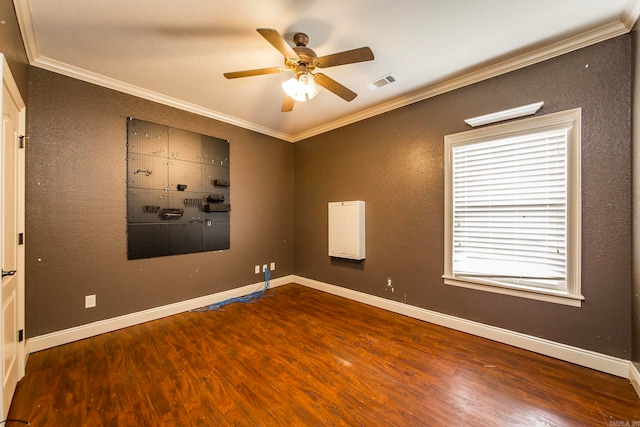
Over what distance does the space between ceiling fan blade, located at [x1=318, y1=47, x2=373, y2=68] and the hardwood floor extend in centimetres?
244

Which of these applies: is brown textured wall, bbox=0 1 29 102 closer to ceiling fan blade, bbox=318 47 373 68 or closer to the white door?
the white door

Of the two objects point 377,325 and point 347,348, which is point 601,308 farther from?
point 347,348

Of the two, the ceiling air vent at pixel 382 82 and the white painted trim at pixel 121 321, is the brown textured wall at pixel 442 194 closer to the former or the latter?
the ceiling air vent at pixel 382 82

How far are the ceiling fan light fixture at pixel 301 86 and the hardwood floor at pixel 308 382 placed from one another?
91.6 inches

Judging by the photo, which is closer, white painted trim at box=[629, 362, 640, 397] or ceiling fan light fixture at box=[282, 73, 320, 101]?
white painted trim at box=[629, 362, 640, 397]

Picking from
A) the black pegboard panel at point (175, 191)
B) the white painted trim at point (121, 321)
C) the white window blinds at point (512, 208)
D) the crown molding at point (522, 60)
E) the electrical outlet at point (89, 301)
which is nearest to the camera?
the crown molding at point (522, 60)

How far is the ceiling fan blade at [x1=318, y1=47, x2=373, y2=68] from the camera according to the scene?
177 centimetres

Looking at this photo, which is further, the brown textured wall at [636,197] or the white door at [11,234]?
the brown textured wall at [636,197]

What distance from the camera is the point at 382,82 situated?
2797 mm

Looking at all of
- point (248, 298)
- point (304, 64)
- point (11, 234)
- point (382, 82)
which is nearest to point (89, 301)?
point (11, 234)

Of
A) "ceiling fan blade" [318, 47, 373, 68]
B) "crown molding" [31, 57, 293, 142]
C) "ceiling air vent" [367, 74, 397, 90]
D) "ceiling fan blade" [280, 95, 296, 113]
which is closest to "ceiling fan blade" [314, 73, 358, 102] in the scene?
"ceiling fan blade" [318, 47, 373, 68]

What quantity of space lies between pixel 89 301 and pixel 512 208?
14.5ft

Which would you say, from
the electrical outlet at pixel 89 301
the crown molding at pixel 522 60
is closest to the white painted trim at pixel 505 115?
the crown molding at pixel 522 60

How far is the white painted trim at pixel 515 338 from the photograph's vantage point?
1.96 m
